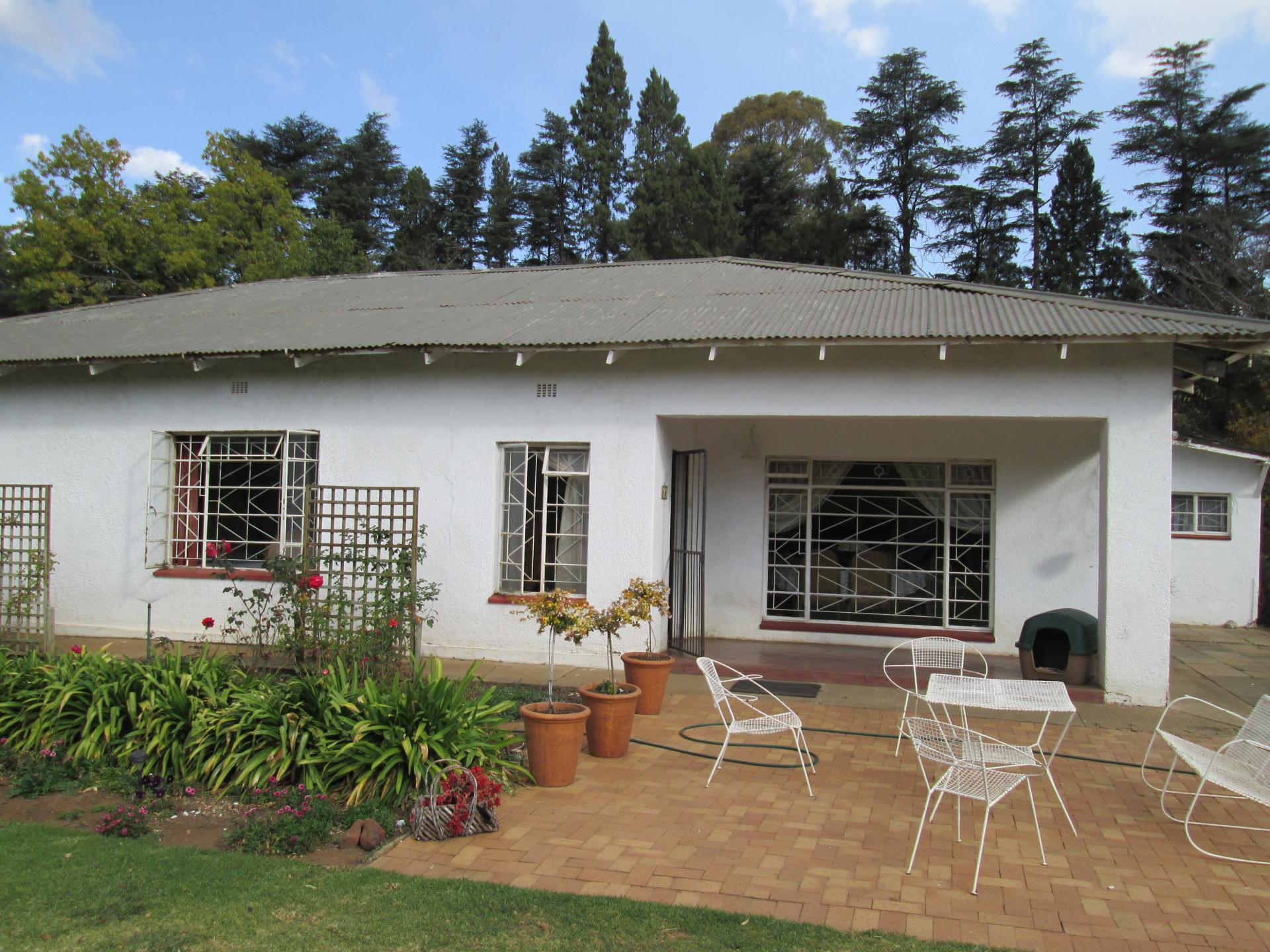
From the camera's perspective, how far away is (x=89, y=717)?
6.15m

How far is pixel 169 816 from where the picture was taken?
529 centimetres

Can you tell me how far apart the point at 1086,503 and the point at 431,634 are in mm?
7203

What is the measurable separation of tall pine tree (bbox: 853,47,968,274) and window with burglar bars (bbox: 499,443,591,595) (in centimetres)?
2240

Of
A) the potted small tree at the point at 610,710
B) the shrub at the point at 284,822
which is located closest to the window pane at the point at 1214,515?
the potted small tree at the point at 610,710

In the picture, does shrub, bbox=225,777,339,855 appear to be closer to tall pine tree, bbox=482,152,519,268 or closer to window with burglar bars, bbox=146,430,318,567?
window with burglar bars, bbox=146,430,318,567

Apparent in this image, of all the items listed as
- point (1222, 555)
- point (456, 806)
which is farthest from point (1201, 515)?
point (456, 806)

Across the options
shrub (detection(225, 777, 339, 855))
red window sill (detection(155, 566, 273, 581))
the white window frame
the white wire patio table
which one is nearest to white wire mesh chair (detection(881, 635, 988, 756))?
the white wire patio table

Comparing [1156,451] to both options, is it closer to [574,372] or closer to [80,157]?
[574,372]

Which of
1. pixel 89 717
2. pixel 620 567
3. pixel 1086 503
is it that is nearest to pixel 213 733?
pixel 89 717

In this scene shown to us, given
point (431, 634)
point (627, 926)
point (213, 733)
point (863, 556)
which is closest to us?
point (627, 926)

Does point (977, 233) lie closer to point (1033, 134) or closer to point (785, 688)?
point (1033, 134)

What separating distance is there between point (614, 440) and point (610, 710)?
132 inches

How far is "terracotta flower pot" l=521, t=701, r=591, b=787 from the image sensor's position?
5.69 meters

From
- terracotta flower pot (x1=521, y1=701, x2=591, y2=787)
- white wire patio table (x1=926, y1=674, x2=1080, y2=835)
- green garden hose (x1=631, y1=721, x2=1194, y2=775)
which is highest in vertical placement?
white wire patio table (x1=926, y1=674, x2=1080, y2=835)
